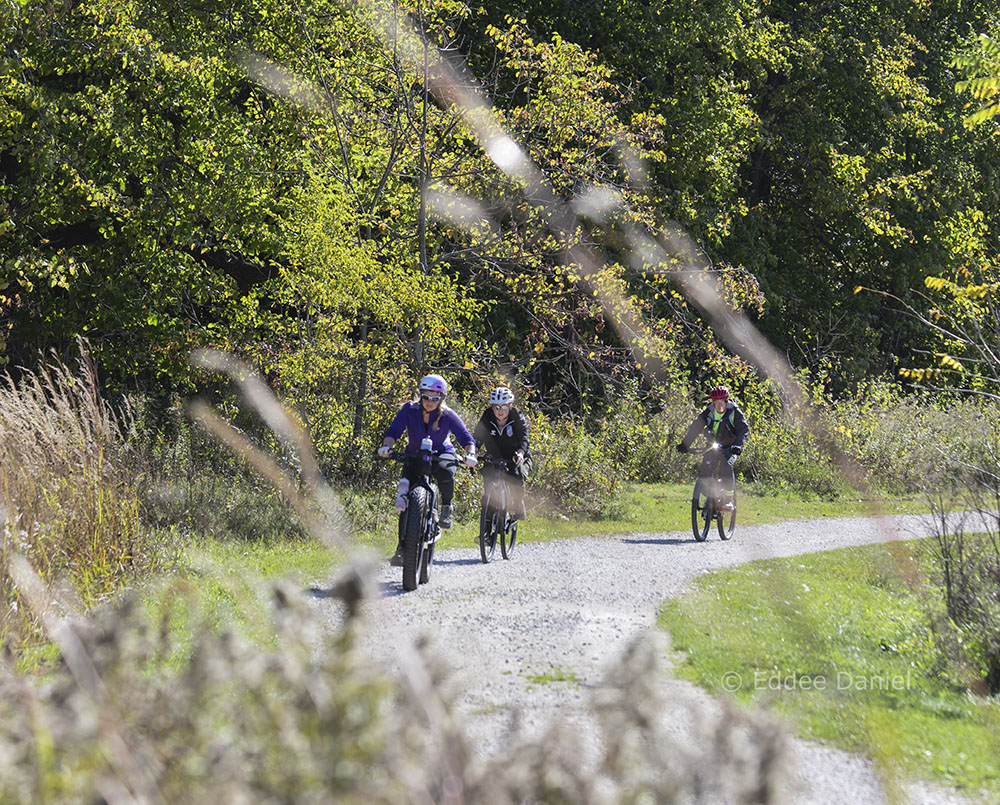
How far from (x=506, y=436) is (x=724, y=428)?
13.3 feet

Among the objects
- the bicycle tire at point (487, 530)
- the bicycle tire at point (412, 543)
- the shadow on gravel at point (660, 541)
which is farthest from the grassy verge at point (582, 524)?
the bicycle tire at point (487, 530)

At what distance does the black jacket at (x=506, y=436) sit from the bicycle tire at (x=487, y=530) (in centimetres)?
56

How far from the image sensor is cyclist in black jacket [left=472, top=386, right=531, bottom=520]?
42.0 ft

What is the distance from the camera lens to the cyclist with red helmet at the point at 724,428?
15.4 metres

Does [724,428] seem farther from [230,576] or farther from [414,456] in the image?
[230,576]

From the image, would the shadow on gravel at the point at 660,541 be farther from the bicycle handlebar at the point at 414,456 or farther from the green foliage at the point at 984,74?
the green foliage at the point at 984,74

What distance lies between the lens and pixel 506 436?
42.4 ft

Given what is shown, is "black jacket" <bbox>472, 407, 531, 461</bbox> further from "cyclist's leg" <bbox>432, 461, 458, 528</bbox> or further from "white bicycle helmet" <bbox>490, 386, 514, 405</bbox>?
"cyclist's leg" <bbox>432, 461, 458, 528</bbox>

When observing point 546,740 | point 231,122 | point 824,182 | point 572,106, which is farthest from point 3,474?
point 824,182

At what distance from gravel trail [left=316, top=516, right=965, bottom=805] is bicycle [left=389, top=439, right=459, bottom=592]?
197 millimetres

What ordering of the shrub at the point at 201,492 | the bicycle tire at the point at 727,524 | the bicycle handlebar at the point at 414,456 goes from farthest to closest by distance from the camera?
the bicycle tire at the point at 727,524 < the shrub at the point at 201,492 < the bicycle handlebar at the point at 414,456

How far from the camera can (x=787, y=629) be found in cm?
950

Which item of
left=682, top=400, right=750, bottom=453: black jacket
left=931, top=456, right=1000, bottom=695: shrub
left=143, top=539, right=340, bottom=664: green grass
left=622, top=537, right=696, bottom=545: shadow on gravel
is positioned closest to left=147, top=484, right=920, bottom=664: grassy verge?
left=143, top=539, right=340, bottom=664: green grass

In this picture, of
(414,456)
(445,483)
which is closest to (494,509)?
(445,483)
